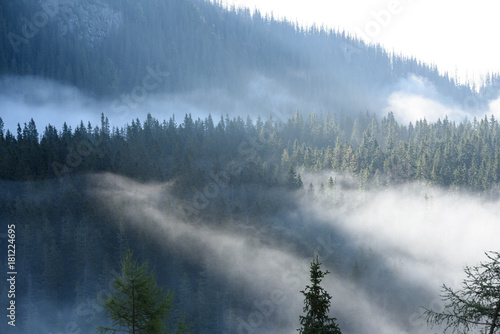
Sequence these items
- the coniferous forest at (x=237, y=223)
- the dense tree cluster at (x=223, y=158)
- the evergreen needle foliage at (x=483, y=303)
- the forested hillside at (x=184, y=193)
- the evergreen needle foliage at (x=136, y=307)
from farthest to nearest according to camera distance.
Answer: the dense tree cluster at (x=223, y=158) → the coniferous forest at (x=237, y=223) → the forested hillside at (x=184, y=193) → the evergreen needle foliage at (x=136, y=307) → the evergreen needle foliage at (x=483, y=303)

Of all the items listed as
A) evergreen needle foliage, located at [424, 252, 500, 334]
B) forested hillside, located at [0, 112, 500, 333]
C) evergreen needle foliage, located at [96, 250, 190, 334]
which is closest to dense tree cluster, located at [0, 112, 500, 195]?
forested hillside, located at [0, 112, 500, 333]

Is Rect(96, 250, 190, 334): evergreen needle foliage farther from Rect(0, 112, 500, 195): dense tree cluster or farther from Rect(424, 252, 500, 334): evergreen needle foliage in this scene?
Rect(0, 112, 500, 195): dense tree cluster

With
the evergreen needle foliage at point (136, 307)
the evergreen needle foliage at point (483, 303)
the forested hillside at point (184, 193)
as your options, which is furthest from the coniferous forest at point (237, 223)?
the evergreen needle foliage at point (483, 303)

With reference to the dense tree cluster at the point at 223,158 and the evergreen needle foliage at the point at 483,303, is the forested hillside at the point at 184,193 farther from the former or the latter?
the evergreen needle foliage at the point at 483,303

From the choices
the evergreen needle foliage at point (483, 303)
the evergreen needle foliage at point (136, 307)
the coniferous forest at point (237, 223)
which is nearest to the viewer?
the evergreen needle foliage at point (483, 303)

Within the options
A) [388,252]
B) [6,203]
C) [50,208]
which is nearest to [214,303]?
[50,208]

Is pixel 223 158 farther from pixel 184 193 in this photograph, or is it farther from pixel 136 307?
pixel 136 307

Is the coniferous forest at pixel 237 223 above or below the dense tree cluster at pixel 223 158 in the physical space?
below

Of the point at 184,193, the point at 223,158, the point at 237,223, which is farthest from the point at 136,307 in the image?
the point at 223,158

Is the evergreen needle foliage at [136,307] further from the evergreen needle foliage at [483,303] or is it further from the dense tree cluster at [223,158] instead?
the dense tree cluster at [223,158]

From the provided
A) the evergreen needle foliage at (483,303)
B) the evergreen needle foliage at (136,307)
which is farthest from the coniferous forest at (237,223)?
the evergreen needle foliage at (483,303)

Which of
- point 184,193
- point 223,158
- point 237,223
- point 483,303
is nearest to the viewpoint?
point 483,303

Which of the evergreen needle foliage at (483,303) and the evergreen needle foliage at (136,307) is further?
the evergreen needle foliage at (136,307)

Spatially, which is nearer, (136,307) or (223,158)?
(136,307)
